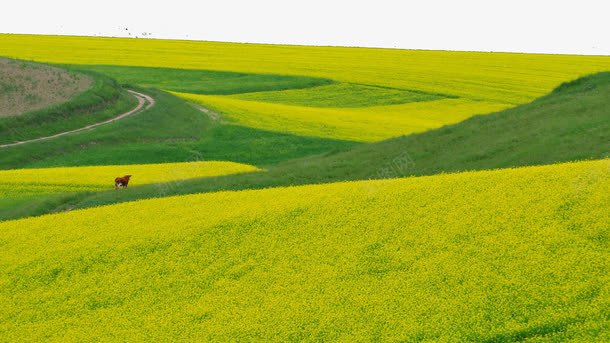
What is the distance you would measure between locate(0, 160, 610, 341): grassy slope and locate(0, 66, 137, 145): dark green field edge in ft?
102

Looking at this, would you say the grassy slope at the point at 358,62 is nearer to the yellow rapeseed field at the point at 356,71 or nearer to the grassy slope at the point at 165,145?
the yellow rapeseed field at the point at 356,71

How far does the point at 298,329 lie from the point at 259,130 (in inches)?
1706

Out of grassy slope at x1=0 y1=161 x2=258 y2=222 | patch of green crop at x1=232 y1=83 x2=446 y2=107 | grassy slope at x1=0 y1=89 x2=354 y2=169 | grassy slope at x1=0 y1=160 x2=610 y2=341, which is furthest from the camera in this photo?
patch of green crop at x1=232 y1=83 x2=446 y2=107

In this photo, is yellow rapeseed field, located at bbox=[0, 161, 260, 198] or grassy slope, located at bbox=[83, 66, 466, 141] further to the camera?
grassy slope, located at bbox=[83, 66, 466, 141]

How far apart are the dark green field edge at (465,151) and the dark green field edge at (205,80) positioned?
43.2 m

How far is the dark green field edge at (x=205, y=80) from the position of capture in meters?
77.7

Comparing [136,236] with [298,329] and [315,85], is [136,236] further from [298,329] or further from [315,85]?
[315,85]

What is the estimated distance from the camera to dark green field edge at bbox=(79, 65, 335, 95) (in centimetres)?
7769

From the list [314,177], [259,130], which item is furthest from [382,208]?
[259,130]

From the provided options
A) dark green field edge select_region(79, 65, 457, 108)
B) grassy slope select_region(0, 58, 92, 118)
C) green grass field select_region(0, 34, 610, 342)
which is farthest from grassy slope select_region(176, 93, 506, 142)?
green grass field select_region(0, 34, 610, 342)

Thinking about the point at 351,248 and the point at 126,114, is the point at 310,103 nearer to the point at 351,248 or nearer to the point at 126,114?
the point at 126,114

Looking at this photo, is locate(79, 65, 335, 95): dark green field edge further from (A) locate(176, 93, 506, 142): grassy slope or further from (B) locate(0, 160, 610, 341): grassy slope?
(B) locate(0, 160, 610, 341): grassy slope

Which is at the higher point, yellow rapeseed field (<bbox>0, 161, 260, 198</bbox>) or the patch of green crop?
yellow rapeseed field (<bbox>0, 161, 260, 198</bbox>)

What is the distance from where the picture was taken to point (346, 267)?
1427cm
